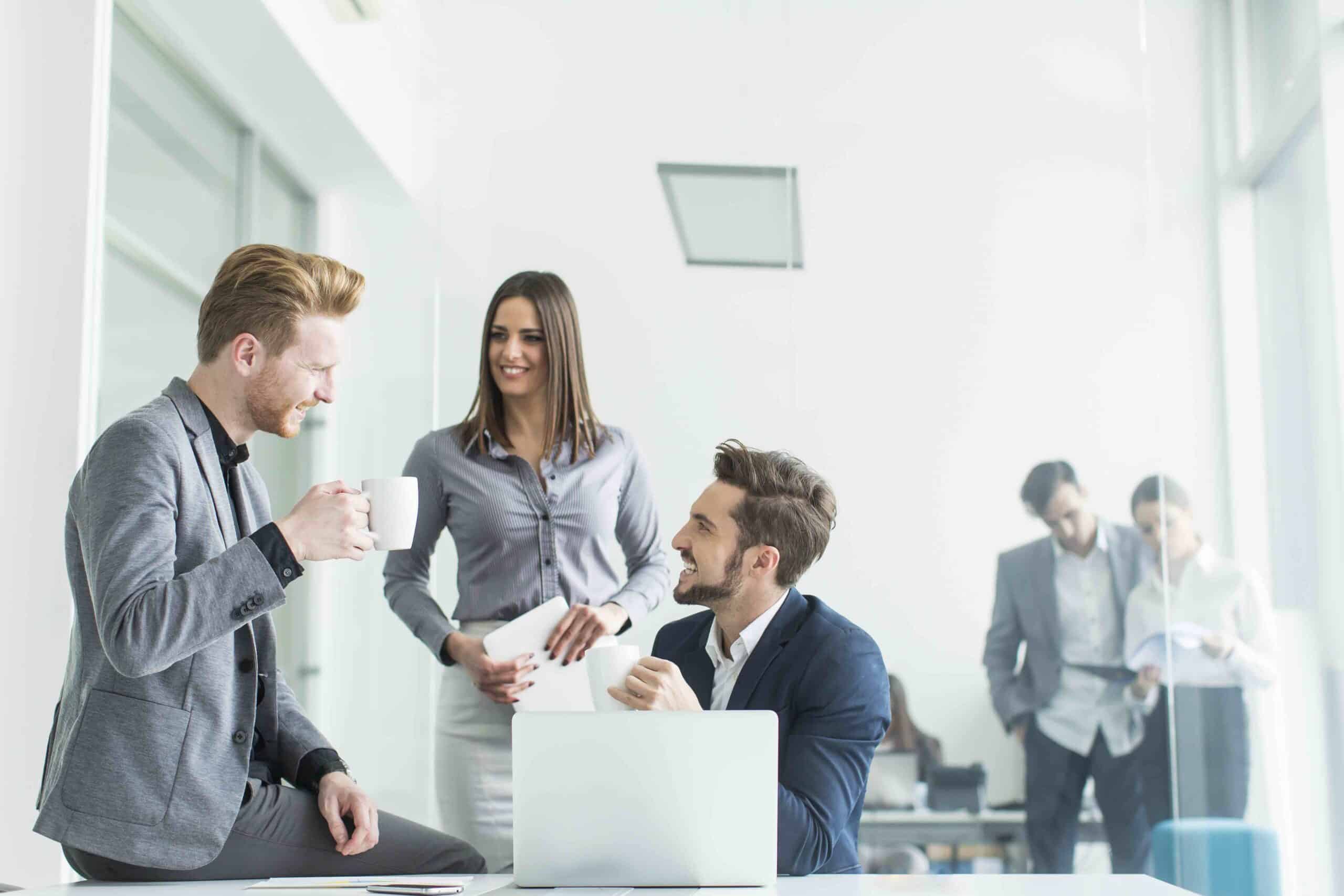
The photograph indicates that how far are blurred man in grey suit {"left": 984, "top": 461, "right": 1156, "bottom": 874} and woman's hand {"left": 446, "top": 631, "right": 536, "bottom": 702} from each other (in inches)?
67.5

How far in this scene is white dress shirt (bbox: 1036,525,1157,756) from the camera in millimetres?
3594

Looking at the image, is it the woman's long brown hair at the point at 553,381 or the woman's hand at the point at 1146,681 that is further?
the woman's hand at the point at 1146,681

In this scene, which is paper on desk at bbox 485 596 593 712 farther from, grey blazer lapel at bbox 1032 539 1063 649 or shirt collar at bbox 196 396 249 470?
grey blazer lapel at bbox 1032 539 1063 649

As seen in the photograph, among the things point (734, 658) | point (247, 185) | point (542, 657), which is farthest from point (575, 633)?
point (247, 185)

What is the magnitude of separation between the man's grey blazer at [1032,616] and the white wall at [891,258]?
0.18 feet

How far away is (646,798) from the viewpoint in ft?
3.93

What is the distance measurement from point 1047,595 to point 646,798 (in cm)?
270

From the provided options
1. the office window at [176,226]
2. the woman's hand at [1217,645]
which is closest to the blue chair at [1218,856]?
the woman's hand at [1217,645]

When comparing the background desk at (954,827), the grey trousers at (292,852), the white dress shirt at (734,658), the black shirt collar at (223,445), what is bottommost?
the background desk at (954,827)

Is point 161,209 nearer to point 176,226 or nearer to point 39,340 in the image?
point 176,226

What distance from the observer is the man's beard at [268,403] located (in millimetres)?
1704

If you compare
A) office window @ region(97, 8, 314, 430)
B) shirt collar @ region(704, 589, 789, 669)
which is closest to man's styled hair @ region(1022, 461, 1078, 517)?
shirt collar @ region(704, 589, 789, 669)

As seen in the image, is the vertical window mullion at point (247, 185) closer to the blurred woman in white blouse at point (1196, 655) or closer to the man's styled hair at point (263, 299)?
the man's styled hair at point (263, 299)

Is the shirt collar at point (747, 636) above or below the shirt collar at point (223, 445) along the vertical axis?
below
